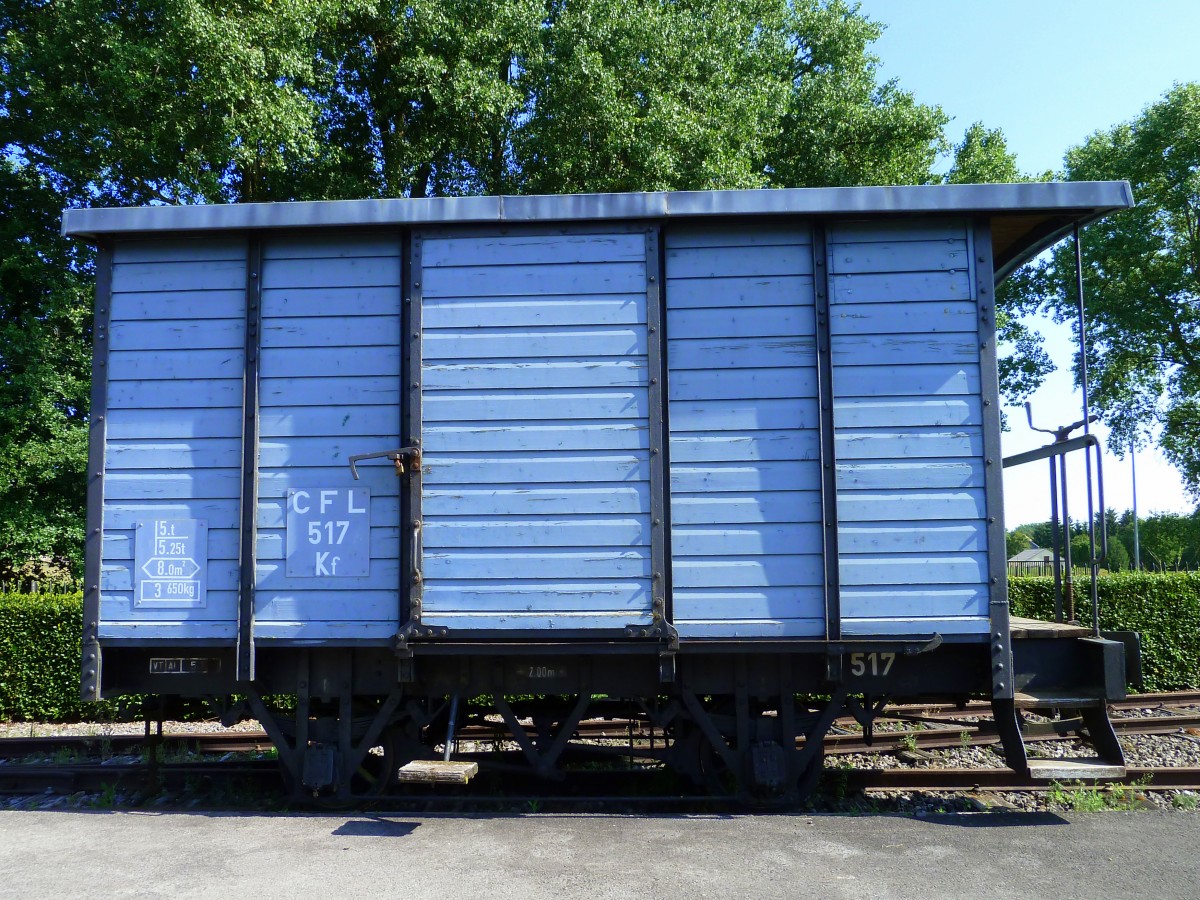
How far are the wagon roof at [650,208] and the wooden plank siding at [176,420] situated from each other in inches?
10.1

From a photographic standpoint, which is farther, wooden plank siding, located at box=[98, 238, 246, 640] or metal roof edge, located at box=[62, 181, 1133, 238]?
wooden plank siding, located at box=[98, 238, 246, 640]

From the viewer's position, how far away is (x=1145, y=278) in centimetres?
2617

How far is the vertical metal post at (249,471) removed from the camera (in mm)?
5656

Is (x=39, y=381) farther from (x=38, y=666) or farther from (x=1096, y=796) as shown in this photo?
(x=1096, y=796)

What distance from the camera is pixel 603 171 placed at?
13797 mm

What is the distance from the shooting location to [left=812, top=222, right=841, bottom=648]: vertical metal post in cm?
548

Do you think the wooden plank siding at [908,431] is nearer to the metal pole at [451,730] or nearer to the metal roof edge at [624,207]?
the metal roof edge at [624,207]

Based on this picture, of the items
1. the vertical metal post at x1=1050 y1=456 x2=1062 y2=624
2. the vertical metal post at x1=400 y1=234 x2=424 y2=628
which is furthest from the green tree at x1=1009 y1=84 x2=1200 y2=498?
the vertical metal post at x1=400 y1=234 x2=424 y2=628

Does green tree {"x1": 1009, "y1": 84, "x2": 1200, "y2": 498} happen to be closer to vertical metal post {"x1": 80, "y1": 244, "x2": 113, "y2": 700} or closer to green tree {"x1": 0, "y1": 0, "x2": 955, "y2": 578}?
green tree {"x1": 0, "y1": 0, "x2": 955, "y2": 578}

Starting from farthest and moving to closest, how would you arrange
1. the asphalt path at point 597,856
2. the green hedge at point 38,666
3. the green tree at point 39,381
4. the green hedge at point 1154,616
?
the green tree at point 39,381, the green hedge at point 1154,616, the green hedge at point 38,666, the asphalt path at point 597,856

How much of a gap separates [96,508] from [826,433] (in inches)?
201

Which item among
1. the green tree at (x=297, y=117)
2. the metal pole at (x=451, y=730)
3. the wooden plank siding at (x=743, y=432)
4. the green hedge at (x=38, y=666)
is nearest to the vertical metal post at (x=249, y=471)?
the metal pole at (x=451, y=730)

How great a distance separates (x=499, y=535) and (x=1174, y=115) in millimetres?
28297

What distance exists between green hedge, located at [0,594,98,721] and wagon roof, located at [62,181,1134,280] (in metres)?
6.07
